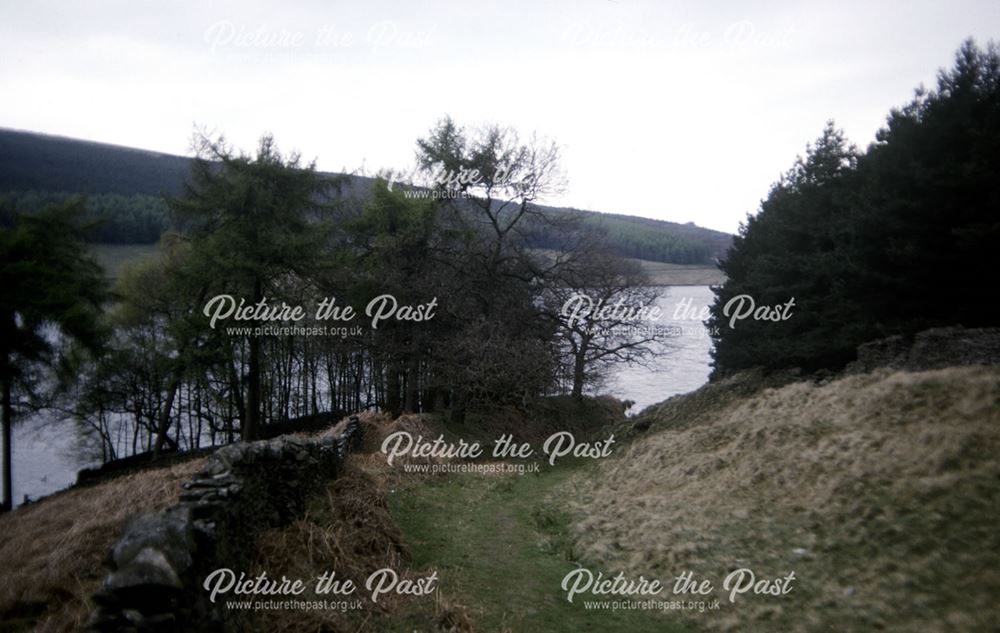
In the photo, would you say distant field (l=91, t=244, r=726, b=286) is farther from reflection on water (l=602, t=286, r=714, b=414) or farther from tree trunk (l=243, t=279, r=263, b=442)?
tree trunk (l=243, t=279, r=263, b=442)

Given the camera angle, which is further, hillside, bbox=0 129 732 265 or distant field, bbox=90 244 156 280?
distant field, bbox=90 244 156 280

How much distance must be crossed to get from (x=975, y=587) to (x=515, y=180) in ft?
63.1

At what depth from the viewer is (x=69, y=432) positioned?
30828 mm

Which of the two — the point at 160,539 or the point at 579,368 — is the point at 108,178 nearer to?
the point at 579,368

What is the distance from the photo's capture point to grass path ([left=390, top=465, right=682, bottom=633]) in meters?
6.13

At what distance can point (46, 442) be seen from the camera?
3062 cm

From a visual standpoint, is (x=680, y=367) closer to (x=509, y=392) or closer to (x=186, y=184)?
(x=509, y=392)

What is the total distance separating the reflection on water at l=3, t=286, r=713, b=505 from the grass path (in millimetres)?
14733

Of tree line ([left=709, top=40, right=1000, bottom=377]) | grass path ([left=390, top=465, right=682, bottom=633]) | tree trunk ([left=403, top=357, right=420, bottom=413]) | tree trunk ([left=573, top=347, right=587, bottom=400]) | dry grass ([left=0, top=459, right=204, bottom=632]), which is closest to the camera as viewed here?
dry grass ([left=0, top=459, right=204, bottom=632])

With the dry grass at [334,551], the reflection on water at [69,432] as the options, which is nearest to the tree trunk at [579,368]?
the reflection on water at [69,432]

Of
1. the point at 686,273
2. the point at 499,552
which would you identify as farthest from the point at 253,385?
the point at 686,273

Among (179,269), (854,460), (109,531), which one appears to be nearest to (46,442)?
(179,269)

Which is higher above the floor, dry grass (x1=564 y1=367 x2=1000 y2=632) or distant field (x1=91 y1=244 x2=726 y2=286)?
distant field (x1=91 y1=244 x2=726 y2=286)

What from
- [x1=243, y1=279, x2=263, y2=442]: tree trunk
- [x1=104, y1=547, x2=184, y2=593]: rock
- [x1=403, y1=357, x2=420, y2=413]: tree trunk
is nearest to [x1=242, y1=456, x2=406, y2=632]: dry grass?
[x1=104, y1=547, x2=184, y2=593]: rock
